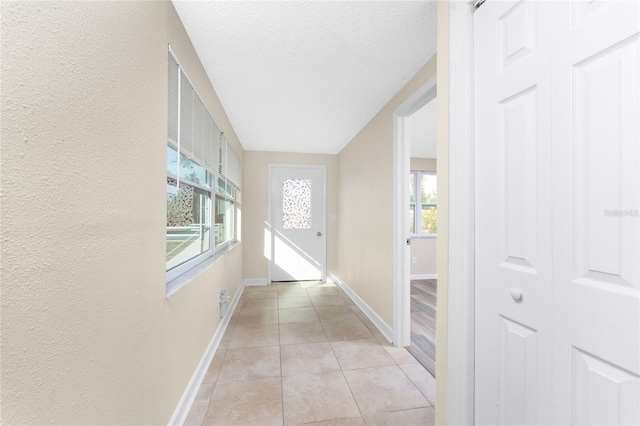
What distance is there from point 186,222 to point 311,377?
4.62 ft

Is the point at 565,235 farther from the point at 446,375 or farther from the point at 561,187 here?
the point at 446,375

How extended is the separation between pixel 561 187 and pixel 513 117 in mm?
302

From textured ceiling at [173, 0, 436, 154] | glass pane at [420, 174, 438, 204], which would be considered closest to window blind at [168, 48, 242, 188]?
textured ceiling at [173, 0, 436, 154]

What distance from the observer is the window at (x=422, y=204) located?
4.82 m

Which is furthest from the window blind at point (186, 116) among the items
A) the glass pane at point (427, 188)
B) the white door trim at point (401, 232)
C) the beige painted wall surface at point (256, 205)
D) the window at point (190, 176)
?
the glass pane at point (427, 188)

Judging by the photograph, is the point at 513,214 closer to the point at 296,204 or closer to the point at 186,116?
the point at 186,116

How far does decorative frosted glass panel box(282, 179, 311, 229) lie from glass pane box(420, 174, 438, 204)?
2.23 meters

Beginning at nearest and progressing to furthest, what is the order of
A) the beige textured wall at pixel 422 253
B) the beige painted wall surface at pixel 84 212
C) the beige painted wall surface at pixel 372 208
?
the beige painted wall surface at pixel 84 212, the beige painted wall surface at pixel 372 208, the beige textured wall at pixel 422 253

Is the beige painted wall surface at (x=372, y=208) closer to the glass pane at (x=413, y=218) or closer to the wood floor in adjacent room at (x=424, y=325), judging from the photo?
the wood floor in adjacent room at (x=424, y=325)

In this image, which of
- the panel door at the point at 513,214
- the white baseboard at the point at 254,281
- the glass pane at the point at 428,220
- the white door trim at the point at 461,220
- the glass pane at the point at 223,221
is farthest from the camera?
the glass pane at the point at 428,220

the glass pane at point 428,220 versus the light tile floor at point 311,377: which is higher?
the glass pane at point 428,220

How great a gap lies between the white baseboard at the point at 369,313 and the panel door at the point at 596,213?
5.65 ft

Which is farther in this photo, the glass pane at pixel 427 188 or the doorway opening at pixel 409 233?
the glass pane at pixel 427 188

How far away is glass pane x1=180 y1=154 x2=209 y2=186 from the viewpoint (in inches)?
63.1
